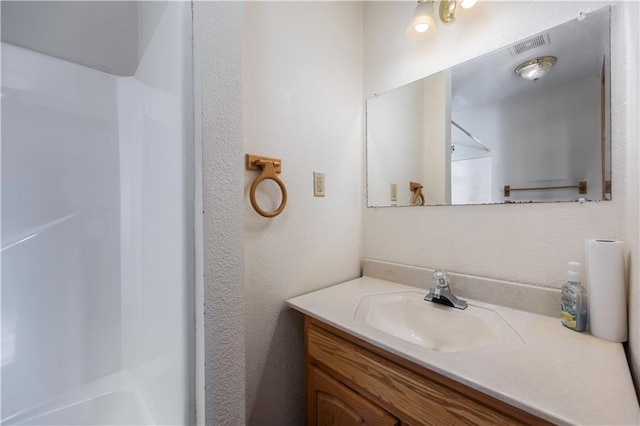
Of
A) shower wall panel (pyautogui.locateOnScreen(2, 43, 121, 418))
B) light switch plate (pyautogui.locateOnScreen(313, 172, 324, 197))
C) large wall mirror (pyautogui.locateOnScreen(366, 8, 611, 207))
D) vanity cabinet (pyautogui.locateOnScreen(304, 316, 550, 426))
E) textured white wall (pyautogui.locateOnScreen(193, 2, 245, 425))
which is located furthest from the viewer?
light switch plate (pyautogui.locateOnScreen(313, 172, 324, 197))

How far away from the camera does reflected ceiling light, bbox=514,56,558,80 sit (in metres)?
0.90

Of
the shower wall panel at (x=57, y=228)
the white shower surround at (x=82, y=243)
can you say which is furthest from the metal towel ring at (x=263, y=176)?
the shower wall panel at (x=57, y=228)

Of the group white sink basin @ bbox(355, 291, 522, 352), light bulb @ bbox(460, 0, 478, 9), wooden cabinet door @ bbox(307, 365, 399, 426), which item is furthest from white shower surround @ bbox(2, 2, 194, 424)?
light bulb @ bbox(460, 0, 478, 9)

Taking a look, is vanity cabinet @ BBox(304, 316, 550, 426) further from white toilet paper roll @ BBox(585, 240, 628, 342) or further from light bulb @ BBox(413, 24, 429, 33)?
light bulb @ BBox(413, 24, 429, 33)

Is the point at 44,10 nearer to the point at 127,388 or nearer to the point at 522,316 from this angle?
the point at 127,388

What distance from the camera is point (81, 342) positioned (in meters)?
1.17

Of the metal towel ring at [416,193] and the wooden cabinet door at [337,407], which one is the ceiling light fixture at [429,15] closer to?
the metal towel ring at [416,193]

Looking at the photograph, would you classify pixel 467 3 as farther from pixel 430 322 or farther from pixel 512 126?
pixel 430 322

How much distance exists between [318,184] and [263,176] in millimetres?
329

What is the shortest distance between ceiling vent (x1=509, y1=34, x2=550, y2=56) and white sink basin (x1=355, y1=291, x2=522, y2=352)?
37.8 inches

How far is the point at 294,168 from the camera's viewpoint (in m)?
1.12

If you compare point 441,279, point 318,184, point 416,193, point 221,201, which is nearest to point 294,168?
point 318,184

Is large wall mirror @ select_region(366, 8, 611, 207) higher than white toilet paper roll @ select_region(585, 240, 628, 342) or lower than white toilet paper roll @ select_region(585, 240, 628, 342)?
higher

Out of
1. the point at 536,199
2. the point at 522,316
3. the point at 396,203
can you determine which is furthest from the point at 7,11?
the point at 522,316
